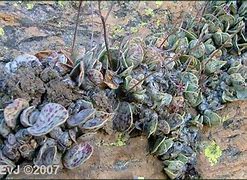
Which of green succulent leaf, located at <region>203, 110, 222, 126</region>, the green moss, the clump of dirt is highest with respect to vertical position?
the clump of dirt

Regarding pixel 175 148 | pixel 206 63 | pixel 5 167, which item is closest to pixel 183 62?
pixel 206 63

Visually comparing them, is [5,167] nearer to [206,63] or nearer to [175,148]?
[175,148]

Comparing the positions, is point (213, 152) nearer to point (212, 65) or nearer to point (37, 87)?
point (212, 65)

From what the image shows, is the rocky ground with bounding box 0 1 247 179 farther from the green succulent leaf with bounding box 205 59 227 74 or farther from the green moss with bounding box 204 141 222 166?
the green succulent leaf with bounding box 205 59 227 74

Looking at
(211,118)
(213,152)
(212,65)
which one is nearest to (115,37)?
(212,65)

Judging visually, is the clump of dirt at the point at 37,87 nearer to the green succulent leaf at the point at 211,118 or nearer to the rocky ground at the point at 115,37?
the rocky ground at the point at 115,37

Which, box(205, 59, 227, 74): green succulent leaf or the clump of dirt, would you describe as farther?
box(205, 59, 227, 74): green succulent leaf

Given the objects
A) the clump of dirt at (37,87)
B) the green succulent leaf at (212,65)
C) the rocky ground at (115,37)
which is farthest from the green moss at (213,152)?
the clump of dirt at (37,87)

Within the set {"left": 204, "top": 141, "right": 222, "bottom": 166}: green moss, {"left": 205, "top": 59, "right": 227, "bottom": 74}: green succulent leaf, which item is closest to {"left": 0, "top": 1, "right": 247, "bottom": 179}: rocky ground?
{"left": 204, "top": 141, "right": 222, "bottom": 166}: green moss
